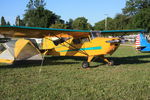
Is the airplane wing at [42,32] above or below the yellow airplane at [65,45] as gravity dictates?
above

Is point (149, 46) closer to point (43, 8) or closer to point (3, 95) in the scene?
point (3, 95)

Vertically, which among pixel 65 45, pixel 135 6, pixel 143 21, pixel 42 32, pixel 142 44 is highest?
pixel 135 6

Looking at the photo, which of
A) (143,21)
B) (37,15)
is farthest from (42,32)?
(37,15)

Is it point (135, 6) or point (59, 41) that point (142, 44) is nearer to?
point (59, 41)

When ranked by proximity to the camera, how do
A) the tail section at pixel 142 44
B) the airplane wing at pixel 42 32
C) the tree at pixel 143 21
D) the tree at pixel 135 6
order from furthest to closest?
the tree at pixel 135 6, the tree at pixel 143 21, the tail section at pixel 142 44, the airplane wing at pixel 42 32

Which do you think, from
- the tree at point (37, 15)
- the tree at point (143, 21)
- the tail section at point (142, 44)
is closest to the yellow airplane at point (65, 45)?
the tail section at point (142, 44)

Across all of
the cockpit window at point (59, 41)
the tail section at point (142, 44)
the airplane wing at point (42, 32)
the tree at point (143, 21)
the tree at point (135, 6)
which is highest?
the tree at point (135, 6)

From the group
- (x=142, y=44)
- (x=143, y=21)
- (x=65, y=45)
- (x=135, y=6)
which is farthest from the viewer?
(x=135, y=6)

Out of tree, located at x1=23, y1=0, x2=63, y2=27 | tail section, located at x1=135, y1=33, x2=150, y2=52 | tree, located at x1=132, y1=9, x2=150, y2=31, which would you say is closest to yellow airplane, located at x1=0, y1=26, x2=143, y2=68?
tail section, located at x1=135, y1=33, x2=150, y2=52

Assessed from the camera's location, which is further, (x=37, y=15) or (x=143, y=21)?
(x=37, y=15)

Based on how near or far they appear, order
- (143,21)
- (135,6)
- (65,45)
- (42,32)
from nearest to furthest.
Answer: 1. (42,32)
2. (65,45)
3. (143,21)
4. (135,6)

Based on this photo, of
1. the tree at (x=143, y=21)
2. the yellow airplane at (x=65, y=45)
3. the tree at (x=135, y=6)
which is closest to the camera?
the yellow airplane at (x=65, y=45)

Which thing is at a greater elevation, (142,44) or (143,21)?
(143,21)

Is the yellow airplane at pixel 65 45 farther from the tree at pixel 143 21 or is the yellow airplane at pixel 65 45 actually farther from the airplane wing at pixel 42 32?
the tree at pixel 143 21
